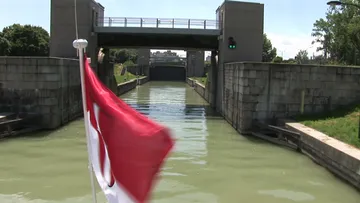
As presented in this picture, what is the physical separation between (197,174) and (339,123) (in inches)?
227

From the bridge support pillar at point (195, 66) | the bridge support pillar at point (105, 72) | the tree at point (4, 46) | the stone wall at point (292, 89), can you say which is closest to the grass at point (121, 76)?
the bridge support pillar at point (105, 72)

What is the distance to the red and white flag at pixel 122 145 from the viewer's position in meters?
3.40

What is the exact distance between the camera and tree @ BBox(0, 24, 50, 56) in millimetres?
61006

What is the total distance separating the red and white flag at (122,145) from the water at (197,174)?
4686 mm

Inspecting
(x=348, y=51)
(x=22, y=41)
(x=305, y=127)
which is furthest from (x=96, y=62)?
(x=22, y=41)

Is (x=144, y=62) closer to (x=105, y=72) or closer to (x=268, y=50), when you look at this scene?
(x=268, y=50)

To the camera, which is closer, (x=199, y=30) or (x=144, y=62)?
(x=199, y=30)

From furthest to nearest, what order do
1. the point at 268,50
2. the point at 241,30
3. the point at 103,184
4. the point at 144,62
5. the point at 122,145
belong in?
the point at 268,50
the point at 144,62
the point at 241,30
the point at 103,184
the point at 122,145

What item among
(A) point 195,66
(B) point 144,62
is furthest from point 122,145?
(B) point 144,62

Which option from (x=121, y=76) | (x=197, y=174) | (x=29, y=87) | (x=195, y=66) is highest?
(x=195, y=66)

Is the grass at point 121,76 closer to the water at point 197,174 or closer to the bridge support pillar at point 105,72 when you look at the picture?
the bridge support pillar at point 105,72

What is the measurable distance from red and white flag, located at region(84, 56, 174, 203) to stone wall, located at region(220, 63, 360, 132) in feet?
43.5

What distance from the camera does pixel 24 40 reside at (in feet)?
206

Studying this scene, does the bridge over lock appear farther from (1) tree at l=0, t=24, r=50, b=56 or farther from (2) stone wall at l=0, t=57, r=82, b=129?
(1) tree at l=0, t=24, r=50, b=56
